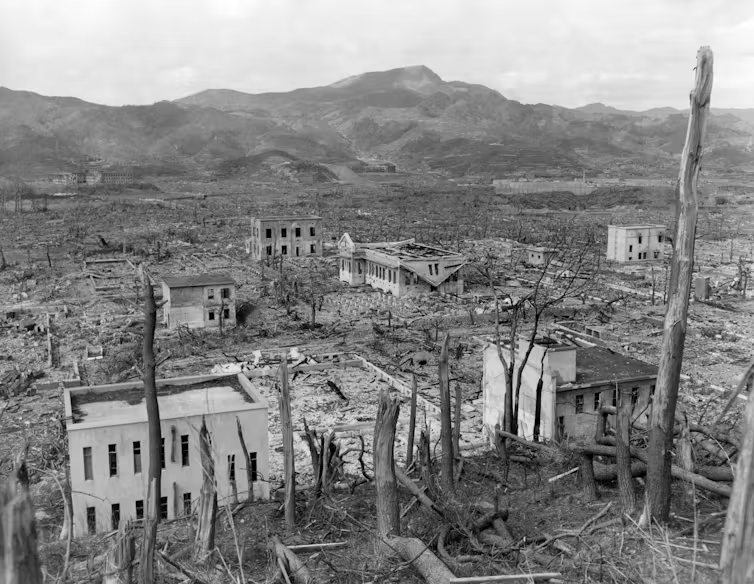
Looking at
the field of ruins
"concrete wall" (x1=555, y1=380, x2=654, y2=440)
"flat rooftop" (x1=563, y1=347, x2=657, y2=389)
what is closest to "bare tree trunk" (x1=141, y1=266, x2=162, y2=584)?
the field of ruins

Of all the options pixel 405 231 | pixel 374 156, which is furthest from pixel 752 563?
pixel 374 156

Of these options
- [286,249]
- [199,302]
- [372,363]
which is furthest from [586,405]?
[286,249]

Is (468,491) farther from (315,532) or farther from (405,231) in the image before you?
(405,231)

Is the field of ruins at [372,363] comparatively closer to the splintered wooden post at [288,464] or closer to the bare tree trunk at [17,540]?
the splintered wooden post at [288,464]

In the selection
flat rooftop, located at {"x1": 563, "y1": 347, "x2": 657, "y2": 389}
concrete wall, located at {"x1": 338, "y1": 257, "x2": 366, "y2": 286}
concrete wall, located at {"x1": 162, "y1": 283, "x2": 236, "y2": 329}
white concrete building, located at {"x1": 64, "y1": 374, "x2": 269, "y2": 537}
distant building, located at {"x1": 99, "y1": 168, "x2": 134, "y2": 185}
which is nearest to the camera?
white concrete building, located at {"x1": 64, "y1": 374, "x2": 269, "y2": 537}

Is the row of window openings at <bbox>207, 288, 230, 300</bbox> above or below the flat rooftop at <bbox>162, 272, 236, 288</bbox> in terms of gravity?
below

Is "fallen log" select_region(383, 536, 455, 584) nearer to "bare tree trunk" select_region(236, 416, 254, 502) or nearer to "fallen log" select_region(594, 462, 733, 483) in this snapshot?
"fallen log" select_region(594, 462, 733, 483)
